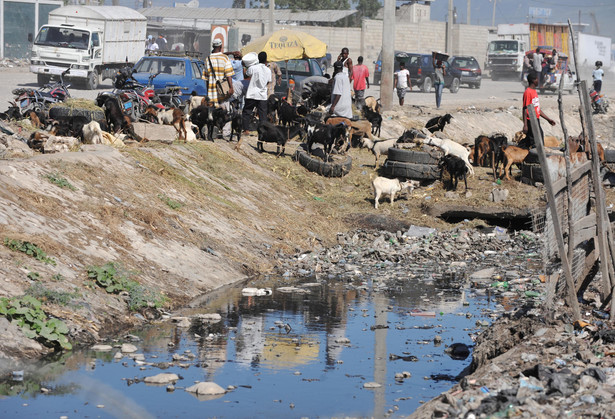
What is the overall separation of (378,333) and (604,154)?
34.4ft

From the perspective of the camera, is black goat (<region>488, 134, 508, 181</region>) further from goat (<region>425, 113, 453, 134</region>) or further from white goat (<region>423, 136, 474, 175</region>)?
goat (<region>425, 113, 453, 134</region>)

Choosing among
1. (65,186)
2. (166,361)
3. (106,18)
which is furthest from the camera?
(106,18)

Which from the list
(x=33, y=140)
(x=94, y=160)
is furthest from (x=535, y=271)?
(x=33, y=140)

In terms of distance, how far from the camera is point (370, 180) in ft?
59.0

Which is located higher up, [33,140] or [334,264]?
[33,140]

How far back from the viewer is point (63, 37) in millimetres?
30672

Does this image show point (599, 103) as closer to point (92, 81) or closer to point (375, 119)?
point (375, 119)

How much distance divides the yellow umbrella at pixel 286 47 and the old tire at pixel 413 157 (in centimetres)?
684

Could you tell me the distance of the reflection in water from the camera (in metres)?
7.07

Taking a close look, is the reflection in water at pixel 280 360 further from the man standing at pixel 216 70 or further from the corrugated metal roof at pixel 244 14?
the corrugated metal roof at pixel 244 14

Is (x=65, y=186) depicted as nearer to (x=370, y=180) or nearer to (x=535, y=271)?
(x=535, y=271)

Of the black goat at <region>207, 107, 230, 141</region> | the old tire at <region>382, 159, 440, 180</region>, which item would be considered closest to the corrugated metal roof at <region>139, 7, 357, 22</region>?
the old tire at <region>382, 159, 440, 180</region>

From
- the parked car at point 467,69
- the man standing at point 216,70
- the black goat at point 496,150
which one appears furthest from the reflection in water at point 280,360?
the parked car at point 467,69

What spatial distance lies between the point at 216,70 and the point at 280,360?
391 inches
